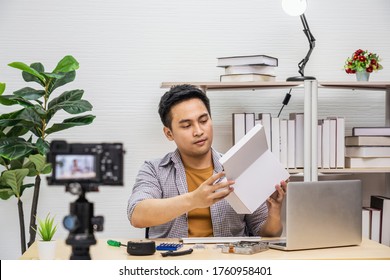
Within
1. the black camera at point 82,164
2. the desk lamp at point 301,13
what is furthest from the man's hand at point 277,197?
the desk lamp at point 301,13

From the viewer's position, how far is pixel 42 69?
3.07 m

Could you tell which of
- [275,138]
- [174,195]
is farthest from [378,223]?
[174,195]

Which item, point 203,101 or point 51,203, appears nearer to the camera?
point 203,101

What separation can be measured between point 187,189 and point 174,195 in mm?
58

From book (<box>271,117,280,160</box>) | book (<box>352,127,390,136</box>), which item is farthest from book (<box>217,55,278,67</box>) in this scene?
book (<box>352,127,390,136</box>)

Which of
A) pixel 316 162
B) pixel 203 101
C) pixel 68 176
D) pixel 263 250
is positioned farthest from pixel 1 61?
pixel 68 176

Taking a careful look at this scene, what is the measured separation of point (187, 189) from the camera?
226 cm

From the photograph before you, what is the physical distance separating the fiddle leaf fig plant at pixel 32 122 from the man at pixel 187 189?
0.84 metres

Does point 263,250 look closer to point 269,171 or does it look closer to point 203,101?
point 269,171

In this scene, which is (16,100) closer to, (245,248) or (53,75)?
(53,75)

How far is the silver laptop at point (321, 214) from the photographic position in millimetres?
1793

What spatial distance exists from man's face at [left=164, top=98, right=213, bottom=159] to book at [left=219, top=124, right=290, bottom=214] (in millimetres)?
307

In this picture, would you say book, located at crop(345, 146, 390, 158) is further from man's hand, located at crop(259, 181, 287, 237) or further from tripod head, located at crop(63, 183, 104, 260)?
tripod head, located at crop(63, 183, 104, 260)

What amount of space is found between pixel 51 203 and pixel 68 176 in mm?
2452
